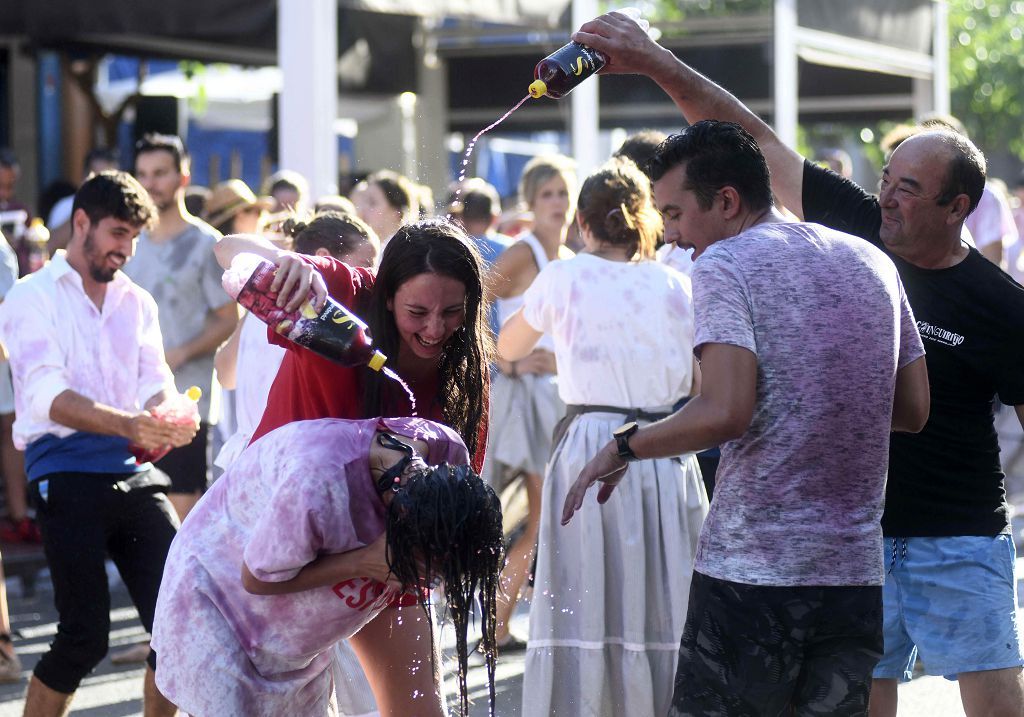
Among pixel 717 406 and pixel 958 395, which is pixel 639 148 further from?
pixel 717 406

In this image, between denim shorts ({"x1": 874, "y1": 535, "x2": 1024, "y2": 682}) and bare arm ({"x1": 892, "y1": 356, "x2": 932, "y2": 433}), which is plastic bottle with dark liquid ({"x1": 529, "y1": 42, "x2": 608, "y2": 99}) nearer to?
bare arm ({"x1": 892, "y1": 356, "x2": 932, "y2": 433})

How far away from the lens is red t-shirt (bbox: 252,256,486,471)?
363 centimetres

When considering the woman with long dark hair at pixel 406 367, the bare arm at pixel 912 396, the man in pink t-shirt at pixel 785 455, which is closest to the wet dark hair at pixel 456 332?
the woman with long dark hair at pixel 406 367

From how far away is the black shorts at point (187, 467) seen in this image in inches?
278

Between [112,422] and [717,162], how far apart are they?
2.58 m

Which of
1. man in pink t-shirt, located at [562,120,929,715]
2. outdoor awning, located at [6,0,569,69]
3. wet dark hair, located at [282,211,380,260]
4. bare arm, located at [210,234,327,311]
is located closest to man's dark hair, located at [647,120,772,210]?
man in pink t-shirt, located at [562,120,929,715]

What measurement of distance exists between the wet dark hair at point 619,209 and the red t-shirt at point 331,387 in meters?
1.81

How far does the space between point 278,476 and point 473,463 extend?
2.27 feet

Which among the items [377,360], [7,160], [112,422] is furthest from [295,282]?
[7,160]

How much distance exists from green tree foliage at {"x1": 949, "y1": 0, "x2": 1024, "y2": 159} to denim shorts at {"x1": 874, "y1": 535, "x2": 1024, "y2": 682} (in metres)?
29.4

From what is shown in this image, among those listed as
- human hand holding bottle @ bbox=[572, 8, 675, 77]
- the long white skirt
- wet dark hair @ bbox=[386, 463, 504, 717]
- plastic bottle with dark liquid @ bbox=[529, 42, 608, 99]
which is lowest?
the long white skirt

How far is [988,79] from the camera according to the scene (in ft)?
107

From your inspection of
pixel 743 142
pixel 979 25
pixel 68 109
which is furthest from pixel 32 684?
pixel 979 25

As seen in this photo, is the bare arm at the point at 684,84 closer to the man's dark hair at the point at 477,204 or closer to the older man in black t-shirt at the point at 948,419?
the older man in black t-shirt at the point at 948,419
